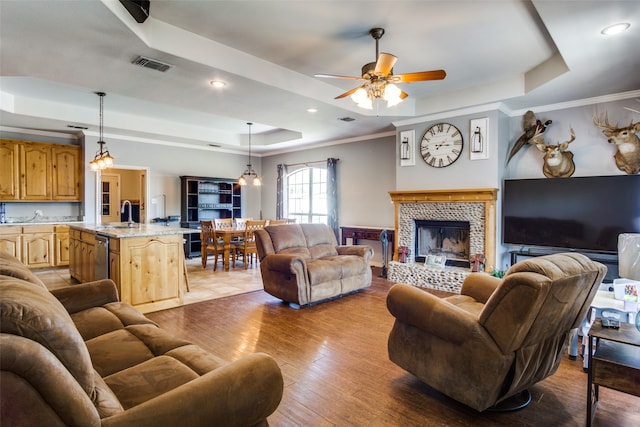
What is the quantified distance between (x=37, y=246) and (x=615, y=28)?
28.3 feet

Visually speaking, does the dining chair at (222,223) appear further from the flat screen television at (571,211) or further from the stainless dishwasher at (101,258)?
the flat screen television at (571,211)

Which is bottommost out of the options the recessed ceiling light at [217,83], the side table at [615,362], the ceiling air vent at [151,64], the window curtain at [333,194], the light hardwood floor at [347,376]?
the light hardwood floor at [347,376]

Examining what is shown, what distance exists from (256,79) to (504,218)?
395 cm

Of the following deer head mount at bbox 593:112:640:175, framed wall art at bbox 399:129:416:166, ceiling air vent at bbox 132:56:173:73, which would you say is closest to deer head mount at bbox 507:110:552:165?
deer head mount at bbox 593:112:640:175

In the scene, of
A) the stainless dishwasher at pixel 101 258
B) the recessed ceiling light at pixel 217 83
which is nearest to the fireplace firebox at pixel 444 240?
the recessed ceiling light at pixel 217 83

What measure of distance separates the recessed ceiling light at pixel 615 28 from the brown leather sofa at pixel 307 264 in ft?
11.6

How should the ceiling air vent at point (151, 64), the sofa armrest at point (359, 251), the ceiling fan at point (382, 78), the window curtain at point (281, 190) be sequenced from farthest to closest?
the window curtain at point (281, 190) → the sofa armrest at point (359, 251) → the ceiling air vent at point (151, 64) → the ceiling fan at point (382, 78)

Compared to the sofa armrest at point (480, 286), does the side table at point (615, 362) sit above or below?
below

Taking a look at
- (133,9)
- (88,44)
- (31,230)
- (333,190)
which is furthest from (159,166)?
(133,9)

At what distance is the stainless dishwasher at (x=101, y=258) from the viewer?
415 centimetres

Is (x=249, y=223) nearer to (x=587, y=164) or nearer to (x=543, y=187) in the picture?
(x=543, y=187)

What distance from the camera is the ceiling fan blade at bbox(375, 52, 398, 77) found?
288 cm

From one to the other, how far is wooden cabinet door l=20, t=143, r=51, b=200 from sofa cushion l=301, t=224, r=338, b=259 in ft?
17.3

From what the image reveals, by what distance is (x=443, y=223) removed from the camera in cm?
555
